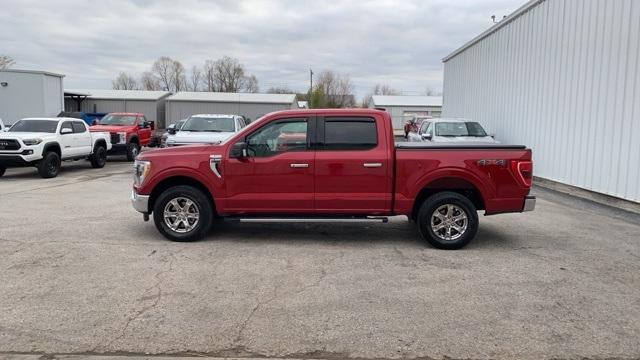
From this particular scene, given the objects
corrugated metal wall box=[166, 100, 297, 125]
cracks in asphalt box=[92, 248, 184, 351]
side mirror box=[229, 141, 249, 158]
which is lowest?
cracks in asphalt box=[92, 248, 184, 351]

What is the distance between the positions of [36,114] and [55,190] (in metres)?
18.5

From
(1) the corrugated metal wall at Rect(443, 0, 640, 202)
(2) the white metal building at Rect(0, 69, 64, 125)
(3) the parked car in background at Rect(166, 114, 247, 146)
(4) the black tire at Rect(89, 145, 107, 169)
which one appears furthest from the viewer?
(2) the white metal building at Rect(0, 69, 64, 125)

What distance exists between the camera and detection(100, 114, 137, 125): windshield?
22.3 meters

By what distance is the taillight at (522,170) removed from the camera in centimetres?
694

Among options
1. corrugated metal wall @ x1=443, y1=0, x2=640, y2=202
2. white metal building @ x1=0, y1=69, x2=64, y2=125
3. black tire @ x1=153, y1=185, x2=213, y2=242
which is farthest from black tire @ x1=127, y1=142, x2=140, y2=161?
black tire @ x1=153, y1=185, x2=213, y2=242

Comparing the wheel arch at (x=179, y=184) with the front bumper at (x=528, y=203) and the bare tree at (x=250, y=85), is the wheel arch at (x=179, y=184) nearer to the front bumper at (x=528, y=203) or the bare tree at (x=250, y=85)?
the front bumper at (x=528, y=203)

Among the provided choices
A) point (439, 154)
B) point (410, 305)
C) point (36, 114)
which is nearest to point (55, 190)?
point (439, 154)

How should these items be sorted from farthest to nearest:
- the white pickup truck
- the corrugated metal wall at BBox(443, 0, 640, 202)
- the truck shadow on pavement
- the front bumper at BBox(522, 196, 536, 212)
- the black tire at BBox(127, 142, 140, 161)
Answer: the black tire at BBox(127, 142, 140, 161), the white pickup truck, the corrugated metal wall at BBox(443, 0, 640, 202), the truck shadow on pavement, the front bumper at BBox(522, 196, 536, 212)

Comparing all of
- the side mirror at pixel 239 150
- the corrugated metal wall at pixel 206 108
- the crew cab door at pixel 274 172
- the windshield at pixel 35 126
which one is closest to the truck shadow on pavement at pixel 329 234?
the crew cab door at pixel 274 172

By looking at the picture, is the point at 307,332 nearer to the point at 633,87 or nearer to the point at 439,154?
the point at 439,154

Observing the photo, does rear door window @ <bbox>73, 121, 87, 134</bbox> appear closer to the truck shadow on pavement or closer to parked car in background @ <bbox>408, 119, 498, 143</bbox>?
the truck shadow on pavement

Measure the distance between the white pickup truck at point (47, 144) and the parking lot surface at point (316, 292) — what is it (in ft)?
22.0

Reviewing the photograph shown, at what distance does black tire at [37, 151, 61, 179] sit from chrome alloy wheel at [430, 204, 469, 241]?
12.4 metres

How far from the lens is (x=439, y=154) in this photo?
6945 mm
